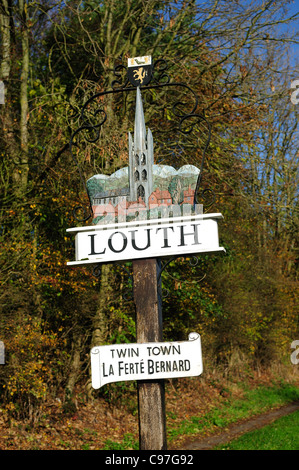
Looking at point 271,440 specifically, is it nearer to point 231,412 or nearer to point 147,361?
point 231,412

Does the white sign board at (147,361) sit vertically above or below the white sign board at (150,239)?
below

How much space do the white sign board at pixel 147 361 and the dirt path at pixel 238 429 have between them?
287 inches

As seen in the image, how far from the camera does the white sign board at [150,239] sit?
4.64m

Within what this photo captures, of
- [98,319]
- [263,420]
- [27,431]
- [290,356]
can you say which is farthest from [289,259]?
[27,431]

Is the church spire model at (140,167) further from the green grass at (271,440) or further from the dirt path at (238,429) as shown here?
the dirt path at (238,429)

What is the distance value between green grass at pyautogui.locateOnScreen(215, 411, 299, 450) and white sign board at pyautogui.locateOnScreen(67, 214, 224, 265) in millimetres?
6890

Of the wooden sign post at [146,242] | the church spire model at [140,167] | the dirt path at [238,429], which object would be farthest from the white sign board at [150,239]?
the dirt path at [238,429]

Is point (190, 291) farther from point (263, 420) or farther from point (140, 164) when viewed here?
point (140, 164)

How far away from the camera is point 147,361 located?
14.6 feet

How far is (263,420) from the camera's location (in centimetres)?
1441

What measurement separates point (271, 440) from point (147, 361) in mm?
7343

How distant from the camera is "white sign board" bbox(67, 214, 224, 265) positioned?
4.64m

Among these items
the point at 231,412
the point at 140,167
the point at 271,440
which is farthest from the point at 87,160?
the point at 231,412

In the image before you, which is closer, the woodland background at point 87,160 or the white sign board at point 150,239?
the white sign board at point 150,239
